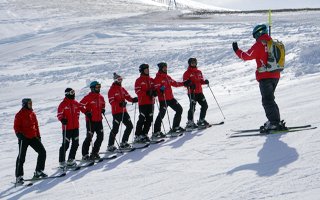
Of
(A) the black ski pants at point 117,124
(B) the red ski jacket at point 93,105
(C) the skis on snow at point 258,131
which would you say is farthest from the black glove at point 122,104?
(C) the skis on snow at point 258,131

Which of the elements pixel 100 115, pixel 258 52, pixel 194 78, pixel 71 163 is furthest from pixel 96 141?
pixel 258 52

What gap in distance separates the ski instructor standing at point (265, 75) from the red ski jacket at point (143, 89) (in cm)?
304

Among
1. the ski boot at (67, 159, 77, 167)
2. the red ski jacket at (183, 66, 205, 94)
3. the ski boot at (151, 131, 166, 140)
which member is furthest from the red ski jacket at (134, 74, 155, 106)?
the ski boot at (67, 159, 77, 167)

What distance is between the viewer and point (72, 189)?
26.5ft

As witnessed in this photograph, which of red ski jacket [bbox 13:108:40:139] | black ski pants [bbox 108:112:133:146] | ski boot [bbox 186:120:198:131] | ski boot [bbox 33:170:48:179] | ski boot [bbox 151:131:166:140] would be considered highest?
red ski jacket [bbox 13:108:40:139]

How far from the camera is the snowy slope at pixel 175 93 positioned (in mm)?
6852

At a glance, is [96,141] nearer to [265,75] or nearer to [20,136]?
[20,136]

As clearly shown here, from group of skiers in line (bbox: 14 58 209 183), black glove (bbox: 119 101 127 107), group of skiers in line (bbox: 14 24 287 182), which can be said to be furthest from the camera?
black glove (bbox: 119 101 127 107)

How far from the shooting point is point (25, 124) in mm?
9477

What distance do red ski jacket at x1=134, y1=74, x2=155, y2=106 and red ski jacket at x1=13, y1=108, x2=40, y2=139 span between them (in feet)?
8.44

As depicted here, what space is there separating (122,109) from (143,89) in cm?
69

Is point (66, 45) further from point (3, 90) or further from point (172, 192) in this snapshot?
point (172, 192)

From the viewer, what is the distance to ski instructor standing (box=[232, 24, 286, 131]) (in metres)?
8.73

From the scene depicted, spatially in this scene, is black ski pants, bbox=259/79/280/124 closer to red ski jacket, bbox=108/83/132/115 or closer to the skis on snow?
the skis on snow
